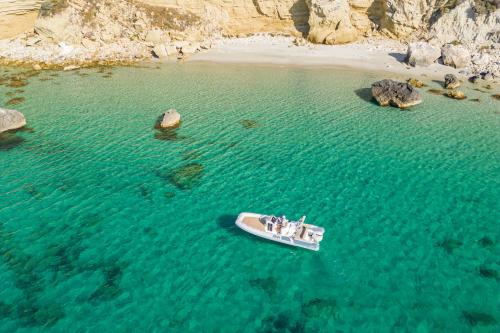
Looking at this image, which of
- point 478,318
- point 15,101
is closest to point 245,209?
point 478,318

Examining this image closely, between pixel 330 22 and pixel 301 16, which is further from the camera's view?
pixel 301 16

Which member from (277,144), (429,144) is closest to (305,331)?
(277,144)

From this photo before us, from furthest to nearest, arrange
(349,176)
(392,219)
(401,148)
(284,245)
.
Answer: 1. (401,148)
2. (349,176)
3. (392,219)
4. (284,245)

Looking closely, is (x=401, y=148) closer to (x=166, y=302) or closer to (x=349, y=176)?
(x=349, y=176)

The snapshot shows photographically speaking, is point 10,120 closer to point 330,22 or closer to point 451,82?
point 330,22

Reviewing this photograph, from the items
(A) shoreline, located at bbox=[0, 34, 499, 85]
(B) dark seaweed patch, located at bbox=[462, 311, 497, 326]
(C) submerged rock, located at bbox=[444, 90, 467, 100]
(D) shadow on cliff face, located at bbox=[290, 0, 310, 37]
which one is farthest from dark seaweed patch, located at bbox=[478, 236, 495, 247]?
(D) shadow on cliff face, located at bbox=[290, 0, 310, 37]

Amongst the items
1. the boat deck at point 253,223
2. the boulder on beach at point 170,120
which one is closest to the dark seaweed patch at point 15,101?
the boulder on beach at point 170,120
